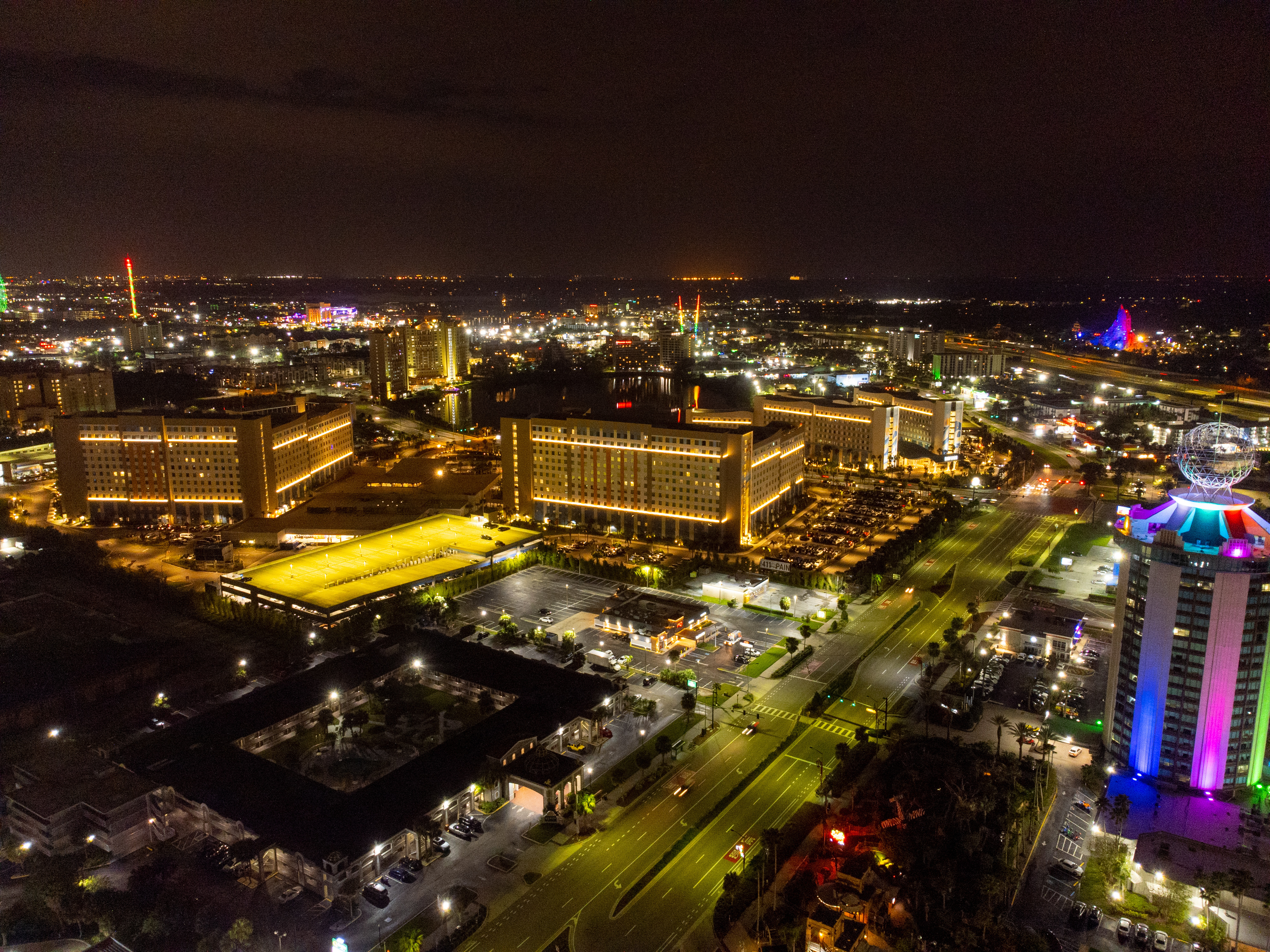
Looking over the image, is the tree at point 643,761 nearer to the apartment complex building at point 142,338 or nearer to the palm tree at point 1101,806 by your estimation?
the palm tree at point 1101,806

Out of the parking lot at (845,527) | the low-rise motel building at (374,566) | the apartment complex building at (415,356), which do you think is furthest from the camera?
the apartment complex building at (415,356)

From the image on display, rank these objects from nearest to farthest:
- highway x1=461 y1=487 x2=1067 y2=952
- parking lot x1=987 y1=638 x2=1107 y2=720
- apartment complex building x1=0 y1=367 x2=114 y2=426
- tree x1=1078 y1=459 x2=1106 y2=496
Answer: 1. highway x1=461 y1=487 x2=1067 y2=952
2. parking lot x1=987 y1=638 x2=1107 y2=720
3. tree x1=1078 y1=459 x2=1106 y2=496
4. apartment complex building x1=0 y1=367 x2=114 y2=426

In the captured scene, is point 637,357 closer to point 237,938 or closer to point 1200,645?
point 1200,645

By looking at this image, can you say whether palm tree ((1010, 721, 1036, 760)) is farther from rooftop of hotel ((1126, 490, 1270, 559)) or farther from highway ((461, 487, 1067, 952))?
rooftop of hotel ((1126, 490, 1270, 559))

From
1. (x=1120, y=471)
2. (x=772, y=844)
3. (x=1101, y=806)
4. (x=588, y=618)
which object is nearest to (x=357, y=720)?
(x=588, y=618)

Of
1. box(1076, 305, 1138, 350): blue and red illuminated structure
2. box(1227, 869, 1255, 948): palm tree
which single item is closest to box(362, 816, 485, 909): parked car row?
box(1227, 869, 1255, 948): palm tree

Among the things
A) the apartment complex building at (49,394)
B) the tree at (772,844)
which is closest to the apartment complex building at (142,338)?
the apartment complex building at (49,394)
